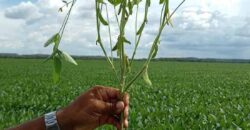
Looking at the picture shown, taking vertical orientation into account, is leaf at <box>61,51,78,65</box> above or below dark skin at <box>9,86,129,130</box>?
above

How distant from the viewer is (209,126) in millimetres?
8031

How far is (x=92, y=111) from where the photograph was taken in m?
1.75

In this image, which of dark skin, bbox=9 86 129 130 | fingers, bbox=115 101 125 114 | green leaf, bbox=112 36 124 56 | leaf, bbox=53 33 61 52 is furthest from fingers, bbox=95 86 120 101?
leaf, bbox=53 33 61 52

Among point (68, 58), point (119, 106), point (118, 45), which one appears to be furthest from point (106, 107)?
point (68, 58)

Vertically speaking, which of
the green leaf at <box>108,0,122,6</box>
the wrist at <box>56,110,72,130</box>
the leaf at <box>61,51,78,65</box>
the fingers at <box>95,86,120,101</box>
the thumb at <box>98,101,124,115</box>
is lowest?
the wrist at <box>56,110,72,130</box>

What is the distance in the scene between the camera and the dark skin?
1729 mm

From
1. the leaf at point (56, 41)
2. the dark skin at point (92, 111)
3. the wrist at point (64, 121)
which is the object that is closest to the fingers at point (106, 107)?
the dark skin at point (92, 111)

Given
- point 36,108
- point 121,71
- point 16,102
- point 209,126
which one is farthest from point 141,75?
point 16,102

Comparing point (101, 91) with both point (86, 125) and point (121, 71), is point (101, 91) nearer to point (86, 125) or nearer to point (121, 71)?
point (86, 125)

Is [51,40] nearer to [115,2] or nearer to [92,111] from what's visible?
[115,2]

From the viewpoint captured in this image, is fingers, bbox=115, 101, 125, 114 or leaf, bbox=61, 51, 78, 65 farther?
fingers, bbox=115, 101, 125, 114

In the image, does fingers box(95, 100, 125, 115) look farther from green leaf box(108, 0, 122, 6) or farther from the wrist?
green leaf box(108, 0, 122, 6)

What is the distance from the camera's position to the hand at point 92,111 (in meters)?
1.73

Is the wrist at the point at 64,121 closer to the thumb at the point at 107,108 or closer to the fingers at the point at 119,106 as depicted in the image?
the thumb at the point at 107,108
